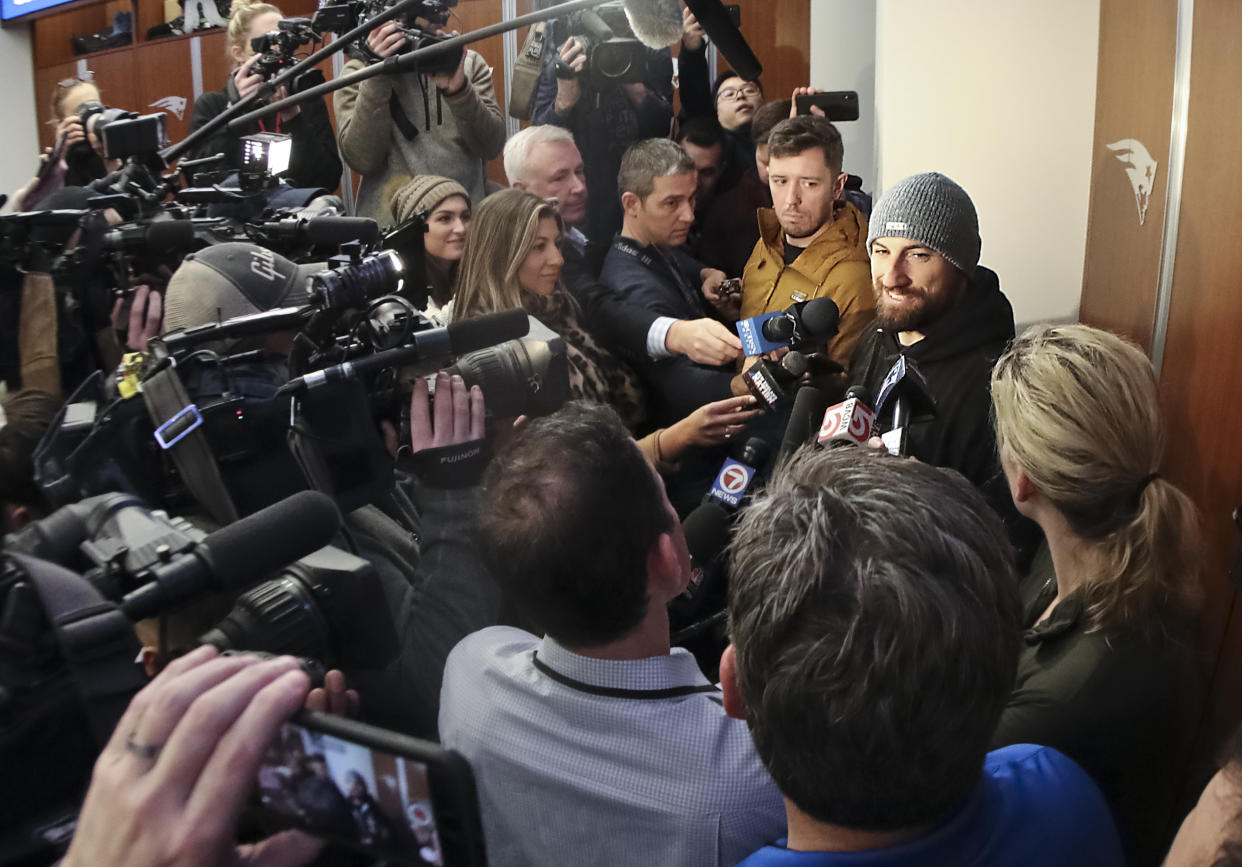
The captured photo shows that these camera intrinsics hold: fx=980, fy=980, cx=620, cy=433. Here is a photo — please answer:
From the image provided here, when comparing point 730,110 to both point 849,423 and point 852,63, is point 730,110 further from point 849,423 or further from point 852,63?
point 849,423

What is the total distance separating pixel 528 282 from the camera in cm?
156

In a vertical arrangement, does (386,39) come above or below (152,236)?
above

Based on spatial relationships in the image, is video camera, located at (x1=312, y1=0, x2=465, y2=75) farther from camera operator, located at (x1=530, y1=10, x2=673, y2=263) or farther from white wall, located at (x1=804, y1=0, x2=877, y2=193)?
white wall, located at (x1=804, y1=0, x2=877, y2=193)

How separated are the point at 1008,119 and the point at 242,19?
1.27 metres

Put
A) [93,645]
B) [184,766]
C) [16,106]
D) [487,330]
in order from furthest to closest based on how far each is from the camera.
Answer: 1. [16,106]
2. [487,330]
3. [93,645]
4. [184,766]

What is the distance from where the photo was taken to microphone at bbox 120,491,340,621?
67 cm

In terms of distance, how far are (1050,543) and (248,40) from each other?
1269mm

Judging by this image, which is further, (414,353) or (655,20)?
(655,20)

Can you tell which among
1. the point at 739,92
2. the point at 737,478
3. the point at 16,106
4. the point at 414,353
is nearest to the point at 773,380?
the point at 737,478

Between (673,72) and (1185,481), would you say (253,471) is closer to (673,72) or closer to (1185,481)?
(673,72)

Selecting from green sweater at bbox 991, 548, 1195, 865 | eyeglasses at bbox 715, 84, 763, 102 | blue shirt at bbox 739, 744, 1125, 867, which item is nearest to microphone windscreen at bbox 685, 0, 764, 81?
eyeglasses at bbox 715, 84, 763, 102

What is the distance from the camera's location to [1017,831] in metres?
0.60

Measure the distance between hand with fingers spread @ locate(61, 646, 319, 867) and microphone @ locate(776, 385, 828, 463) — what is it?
92cm

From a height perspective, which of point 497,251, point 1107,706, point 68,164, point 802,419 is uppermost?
point 68,164
